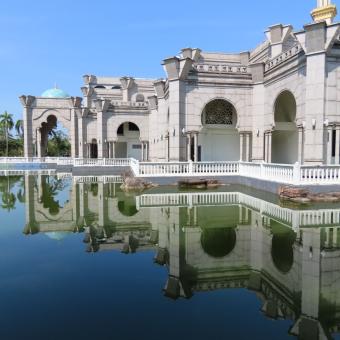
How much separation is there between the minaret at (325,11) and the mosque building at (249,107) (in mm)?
12

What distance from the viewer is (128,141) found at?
27297 millimetres

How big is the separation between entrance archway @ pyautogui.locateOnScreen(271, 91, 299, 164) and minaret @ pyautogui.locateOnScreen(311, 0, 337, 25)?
3554 mm

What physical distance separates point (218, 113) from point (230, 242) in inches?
481

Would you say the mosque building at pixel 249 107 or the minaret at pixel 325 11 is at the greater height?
the minaret at pixel 325 11

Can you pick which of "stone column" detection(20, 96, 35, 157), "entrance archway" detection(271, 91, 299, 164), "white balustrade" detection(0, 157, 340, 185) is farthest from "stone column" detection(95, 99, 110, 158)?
"entrance archway" detection(271, 91, 299, 164)

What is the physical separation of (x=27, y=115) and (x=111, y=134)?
983cm

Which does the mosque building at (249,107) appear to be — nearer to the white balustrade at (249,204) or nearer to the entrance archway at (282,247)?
the white balustrade at (249,204)

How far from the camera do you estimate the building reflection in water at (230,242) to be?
3576 mm

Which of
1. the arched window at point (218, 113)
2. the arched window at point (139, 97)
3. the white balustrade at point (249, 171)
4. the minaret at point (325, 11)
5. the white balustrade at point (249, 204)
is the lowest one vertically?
the white balustrade at point (249, 204)

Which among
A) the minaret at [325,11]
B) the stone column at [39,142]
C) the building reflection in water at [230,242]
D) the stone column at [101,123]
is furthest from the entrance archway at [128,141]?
the building reflection in water at [230,242]

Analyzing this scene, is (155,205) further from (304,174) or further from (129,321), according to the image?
(129,321)

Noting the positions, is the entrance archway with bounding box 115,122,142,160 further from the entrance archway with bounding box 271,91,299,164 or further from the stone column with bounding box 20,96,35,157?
the entrance archway with bounding box 271,91,299,164

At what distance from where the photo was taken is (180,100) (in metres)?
14.6

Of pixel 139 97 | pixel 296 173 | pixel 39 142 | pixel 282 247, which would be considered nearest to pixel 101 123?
pixel 139 97
